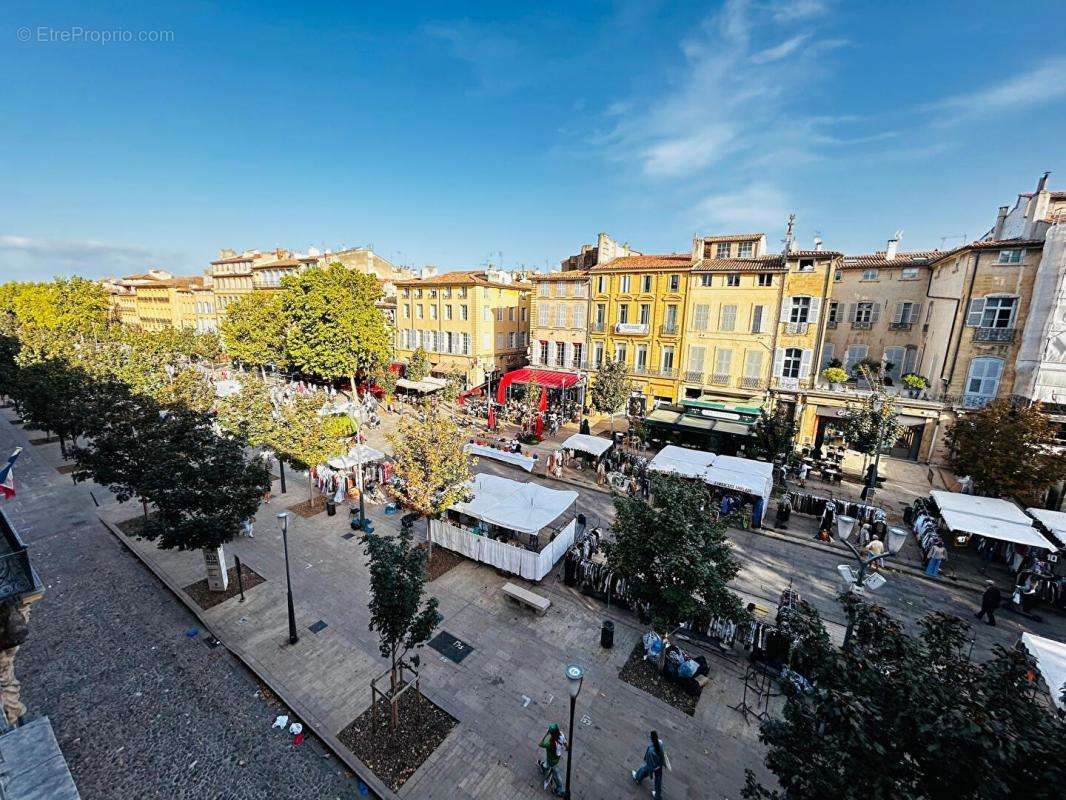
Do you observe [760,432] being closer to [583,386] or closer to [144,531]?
[583,386]

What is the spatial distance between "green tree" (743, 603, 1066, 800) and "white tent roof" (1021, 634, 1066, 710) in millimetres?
4832

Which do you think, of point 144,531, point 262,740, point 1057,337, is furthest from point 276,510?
point 1057,337

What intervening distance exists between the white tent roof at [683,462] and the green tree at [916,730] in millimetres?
12586

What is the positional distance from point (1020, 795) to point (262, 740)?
37.1 feet

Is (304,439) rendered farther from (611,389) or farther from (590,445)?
(611,389)

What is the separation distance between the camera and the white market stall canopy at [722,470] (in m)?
17.5

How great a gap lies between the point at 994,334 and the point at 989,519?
43.3 feet

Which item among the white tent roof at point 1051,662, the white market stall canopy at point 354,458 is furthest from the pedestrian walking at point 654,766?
the white market stall canopy at point 354,458

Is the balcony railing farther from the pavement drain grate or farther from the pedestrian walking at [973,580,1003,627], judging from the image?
the pavement drain grate

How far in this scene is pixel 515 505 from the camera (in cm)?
1489

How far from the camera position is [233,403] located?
60.8 ft

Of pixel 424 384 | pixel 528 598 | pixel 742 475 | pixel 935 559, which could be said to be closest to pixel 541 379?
pixel 424 384

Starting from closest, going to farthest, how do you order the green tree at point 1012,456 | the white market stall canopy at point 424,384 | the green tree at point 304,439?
the green tree at point 1012,456
the green tree at point 304,439
the white market stall canopy at point 424,384

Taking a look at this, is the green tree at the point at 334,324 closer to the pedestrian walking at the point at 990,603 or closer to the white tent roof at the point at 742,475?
the white tent roof at the point at 742,475
